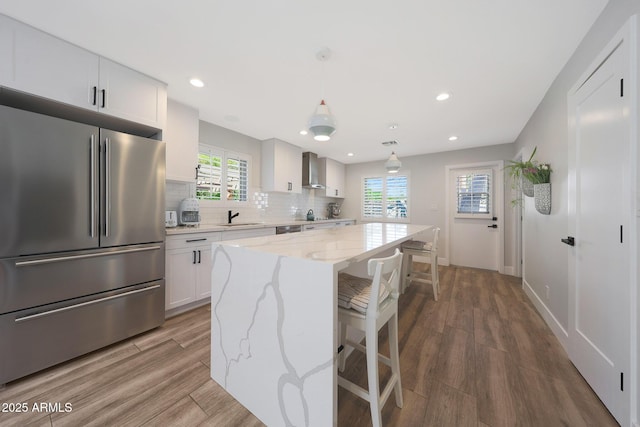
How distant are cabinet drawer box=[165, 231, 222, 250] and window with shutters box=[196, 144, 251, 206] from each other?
867 millimetres

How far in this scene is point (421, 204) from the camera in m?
5.12

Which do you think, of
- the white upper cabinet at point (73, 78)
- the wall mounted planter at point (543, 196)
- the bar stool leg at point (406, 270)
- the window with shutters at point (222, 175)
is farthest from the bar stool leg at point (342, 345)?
the window with shutters at point (222, 175)

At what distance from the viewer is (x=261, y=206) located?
4.23 meters

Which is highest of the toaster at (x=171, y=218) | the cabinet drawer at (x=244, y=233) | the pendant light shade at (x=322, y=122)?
the pendant light shade at (x=322, y=122)

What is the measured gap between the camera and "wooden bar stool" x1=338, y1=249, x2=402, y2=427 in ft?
3.46

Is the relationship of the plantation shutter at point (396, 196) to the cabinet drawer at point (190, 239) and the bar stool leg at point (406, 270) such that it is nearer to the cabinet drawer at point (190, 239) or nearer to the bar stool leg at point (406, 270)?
the bar stool leg at point (406, 270)

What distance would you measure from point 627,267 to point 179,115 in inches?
155

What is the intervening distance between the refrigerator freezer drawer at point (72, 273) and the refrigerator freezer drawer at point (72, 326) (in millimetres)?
64

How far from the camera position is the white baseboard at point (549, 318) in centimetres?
189

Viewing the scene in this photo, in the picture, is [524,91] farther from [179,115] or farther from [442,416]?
[179,115]

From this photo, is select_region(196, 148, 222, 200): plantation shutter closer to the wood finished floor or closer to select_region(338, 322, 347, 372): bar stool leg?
the wood finished floor

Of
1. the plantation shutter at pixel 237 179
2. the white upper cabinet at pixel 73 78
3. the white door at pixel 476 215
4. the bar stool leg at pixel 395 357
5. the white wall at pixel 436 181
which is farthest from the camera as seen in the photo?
the white door at pixel 476 215

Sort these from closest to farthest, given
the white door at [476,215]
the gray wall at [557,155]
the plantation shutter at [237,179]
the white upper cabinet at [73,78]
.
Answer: the gray wall at [557,155] < the white upper cabinet at [73,78] < the plantation shutter at [237,179] < the white door at [476,215]

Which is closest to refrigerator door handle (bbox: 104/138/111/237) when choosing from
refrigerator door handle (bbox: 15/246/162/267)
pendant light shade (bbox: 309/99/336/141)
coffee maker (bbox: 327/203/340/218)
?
refrigerator door handle (bbox: 15/246/162/267)
